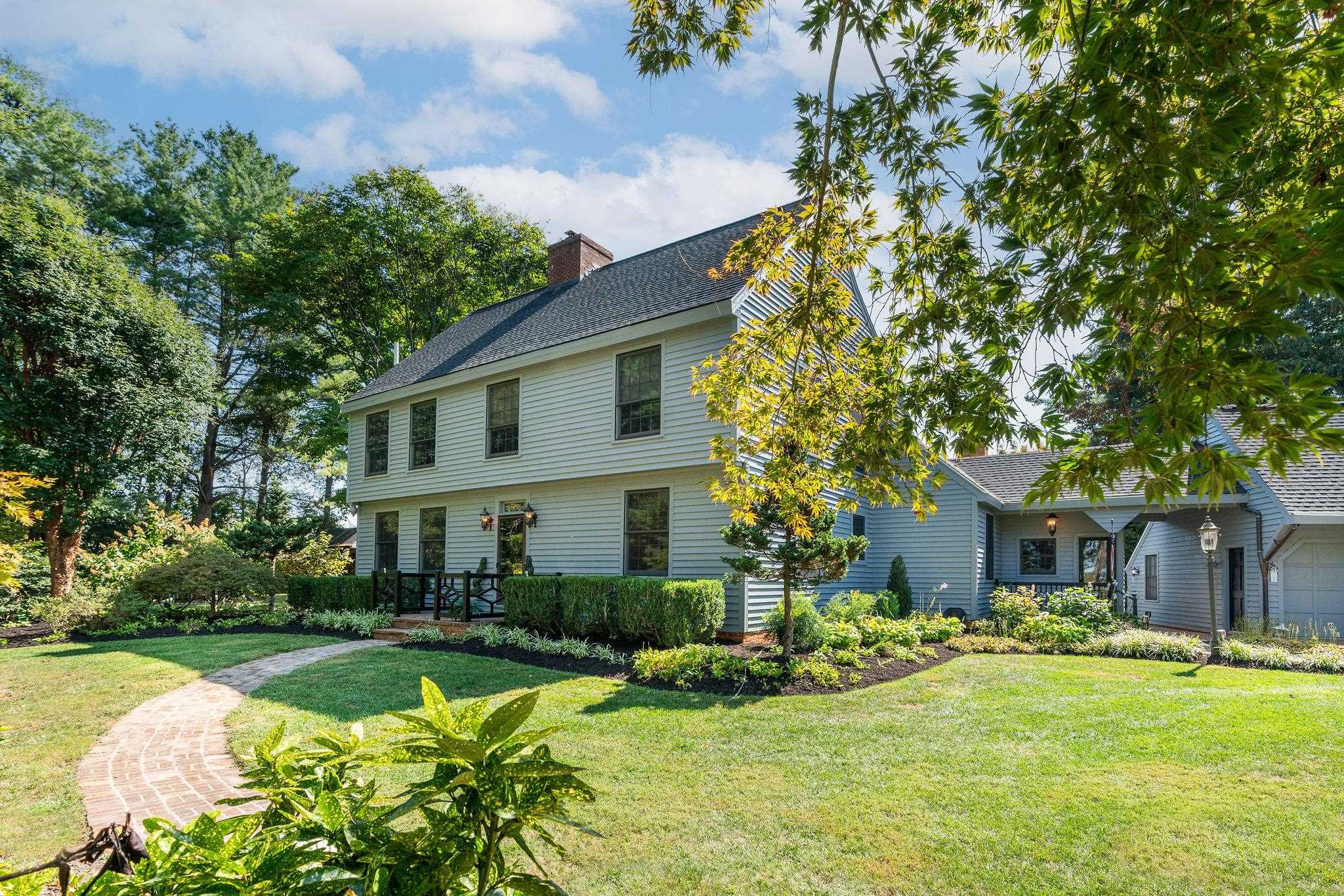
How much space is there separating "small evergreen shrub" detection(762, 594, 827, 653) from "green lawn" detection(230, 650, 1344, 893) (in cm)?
176

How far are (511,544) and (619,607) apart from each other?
483cm

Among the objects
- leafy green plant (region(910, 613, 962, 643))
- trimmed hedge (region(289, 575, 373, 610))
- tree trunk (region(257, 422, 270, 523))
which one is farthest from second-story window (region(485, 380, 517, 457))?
tree trunk (region(257, 422, 270, 523))

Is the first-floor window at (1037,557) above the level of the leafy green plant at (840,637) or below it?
above

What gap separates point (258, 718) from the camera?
261 inches

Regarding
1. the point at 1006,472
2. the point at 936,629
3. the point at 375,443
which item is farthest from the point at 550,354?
the point at 1006,472

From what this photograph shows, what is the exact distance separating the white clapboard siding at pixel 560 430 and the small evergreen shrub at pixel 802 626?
2.70 m

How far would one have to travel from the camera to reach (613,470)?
12469 mm

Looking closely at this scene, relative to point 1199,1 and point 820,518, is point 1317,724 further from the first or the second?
point 1199,1

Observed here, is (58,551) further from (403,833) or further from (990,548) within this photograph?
(990,548)

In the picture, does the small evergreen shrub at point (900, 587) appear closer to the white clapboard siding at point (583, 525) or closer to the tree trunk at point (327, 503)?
the white clapboard siding at point (583, 525)

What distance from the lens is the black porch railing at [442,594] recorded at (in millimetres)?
13383

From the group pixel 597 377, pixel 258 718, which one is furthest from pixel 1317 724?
pixel 597 377

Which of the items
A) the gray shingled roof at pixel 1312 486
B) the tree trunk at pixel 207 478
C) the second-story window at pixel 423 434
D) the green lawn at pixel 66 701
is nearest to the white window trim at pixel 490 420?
the second-story window at pixel 423 434

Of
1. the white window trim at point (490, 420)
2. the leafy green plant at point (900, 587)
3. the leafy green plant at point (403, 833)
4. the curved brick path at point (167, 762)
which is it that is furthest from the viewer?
the leafy green plant at point (900, 587)
